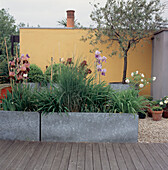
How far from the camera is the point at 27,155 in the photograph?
→ 295 cm

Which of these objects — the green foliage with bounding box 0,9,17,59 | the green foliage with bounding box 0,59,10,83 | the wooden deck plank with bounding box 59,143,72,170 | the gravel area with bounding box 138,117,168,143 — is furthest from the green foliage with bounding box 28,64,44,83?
the green foliage with bounding box 0,9,17,59

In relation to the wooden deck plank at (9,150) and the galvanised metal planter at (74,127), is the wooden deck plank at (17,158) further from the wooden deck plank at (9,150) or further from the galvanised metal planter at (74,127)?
the galvanised metal planter at (74,127)

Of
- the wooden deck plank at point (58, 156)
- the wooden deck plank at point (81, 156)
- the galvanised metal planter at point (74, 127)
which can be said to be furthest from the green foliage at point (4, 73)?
the wooden deck plank at point (81, 156)

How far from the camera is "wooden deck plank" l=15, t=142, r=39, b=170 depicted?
2661 millimetres

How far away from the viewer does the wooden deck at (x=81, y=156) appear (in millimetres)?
2680

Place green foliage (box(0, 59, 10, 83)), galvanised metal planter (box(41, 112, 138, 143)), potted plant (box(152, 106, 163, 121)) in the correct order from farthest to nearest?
1. green foliage (box(0, 59, 10, 83))
2. potted plant (box(152, 106, 163, 121))
3. galvanised metal planter (box(41, 112, 138, 143))

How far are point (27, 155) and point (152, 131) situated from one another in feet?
7.48

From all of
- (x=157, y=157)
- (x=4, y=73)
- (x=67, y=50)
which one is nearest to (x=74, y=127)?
(x=157, y=157)

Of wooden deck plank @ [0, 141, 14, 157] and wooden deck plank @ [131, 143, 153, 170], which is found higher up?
wooden deck plank @ [0, 141, 14, 157]

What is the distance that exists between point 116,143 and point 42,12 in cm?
2042

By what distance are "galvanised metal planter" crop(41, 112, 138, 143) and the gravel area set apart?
0.39 m

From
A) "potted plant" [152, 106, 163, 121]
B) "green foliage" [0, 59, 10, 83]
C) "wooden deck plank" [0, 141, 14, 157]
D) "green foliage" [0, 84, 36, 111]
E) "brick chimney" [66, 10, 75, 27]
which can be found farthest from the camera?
"brick chimney" [66, 10, 75, 27]

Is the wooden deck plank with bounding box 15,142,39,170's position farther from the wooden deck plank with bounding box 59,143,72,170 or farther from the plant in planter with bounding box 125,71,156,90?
the plant in planter with bounding box 125,71,156,90

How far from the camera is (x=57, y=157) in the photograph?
9.52 ft
